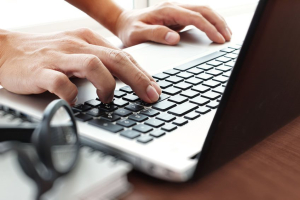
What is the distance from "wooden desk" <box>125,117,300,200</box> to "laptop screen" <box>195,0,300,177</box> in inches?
0.5

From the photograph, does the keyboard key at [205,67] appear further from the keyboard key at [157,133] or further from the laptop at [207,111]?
the keyboard key at [157,133]

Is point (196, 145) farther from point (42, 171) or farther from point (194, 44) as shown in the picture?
point (194, 44)

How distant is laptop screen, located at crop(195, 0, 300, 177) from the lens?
1.22 feet

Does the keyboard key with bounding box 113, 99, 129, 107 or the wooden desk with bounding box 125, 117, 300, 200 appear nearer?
the wooden desk with bounding box 125, 117, 300, 200

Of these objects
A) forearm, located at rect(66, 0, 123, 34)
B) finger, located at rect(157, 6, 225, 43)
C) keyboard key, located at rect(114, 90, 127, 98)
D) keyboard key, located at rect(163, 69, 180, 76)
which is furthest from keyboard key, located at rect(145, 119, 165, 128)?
forearm, located at rect(66, 0, 123, 34)

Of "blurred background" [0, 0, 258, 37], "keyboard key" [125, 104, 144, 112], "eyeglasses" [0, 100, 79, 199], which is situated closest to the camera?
"eyeglasses" [0, 100, 79, 199]

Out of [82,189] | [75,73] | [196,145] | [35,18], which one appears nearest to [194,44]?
[75,73]

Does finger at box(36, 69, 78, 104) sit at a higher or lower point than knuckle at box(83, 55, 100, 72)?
lower

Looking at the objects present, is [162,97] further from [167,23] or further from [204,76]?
[167,23]

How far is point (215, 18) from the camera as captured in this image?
960 millimetres

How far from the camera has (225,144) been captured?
1.37ft

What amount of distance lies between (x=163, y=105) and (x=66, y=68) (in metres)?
0.15

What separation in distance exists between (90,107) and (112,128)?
0.09 metres

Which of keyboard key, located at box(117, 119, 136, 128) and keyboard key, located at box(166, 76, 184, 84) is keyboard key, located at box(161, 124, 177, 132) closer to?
keyboard key, located at box(117, 119, 136, 128)
